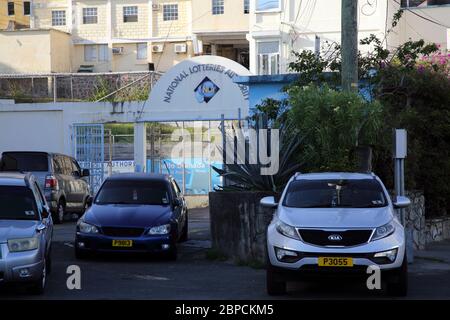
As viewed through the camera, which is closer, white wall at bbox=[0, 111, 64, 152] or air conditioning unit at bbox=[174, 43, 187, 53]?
white wall at bbox=[0, 111, 64, 152]

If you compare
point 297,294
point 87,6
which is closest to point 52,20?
point 87,6

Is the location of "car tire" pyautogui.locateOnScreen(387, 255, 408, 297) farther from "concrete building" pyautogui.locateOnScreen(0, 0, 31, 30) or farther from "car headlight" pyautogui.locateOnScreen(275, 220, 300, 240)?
"concrete building" pyautogui.locateOnScreen(0, 0, 31, 30)

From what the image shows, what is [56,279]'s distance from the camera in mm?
12125

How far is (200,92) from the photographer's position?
85.4 feet

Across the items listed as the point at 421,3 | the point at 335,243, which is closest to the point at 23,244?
the point at 335,243

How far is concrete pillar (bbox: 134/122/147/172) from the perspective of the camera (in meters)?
28.1

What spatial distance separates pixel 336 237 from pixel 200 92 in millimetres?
16360

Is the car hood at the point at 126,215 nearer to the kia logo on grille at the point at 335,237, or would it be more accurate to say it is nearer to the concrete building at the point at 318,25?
the kia logo on grille at the point at 335,237

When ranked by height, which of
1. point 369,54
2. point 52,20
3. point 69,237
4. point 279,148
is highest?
point 52,20

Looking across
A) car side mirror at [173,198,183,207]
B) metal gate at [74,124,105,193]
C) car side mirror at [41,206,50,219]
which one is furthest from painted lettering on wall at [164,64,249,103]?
car side mirror at [41,206,50,219]

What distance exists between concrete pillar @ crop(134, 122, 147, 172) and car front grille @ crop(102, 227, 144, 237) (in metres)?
14.1

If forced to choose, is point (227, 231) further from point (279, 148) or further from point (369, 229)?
point (369, 229)
